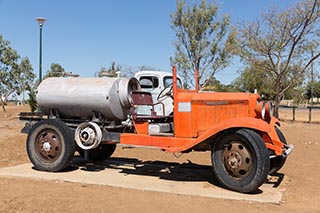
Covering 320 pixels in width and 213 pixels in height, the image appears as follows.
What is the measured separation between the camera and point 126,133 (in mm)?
7262

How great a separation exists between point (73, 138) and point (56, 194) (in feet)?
5.89

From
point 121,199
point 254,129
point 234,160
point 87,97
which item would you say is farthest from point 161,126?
point 121,199

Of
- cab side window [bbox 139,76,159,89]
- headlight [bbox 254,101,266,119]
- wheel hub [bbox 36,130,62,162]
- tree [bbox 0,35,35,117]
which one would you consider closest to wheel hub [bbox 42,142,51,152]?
wheel hub [bbox 36,130,62,162]

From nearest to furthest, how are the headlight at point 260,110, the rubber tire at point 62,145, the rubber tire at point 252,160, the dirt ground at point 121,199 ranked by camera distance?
the dirt ground at point 121,199 → the rubber tire at point 252,160 → the headlight at point 260,110 → the rubber tire at point 62,145

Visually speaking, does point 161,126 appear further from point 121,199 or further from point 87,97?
point 121,199

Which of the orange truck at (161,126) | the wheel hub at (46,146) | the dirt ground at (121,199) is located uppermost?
the orange truck at (161,126)

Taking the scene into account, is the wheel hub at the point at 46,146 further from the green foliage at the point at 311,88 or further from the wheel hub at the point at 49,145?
the green foliage at the point at 311,88

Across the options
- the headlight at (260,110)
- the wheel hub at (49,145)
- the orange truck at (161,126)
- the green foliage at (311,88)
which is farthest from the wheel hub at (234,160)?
the green foliage at (311,88)

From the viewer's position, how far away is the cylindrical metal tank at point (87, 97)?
7250 millimetres

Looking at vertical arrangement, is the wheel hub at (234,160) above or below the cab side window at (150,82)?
below

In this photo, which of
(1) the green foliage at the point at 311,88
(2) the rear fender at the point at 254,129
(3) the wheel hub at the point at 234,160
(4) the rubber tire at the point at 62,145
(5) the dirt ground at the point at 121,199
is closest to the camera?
(5) the dirt ground at the point at 121,199

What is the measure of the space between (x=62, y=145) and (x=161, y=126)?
A: 192 centimetres

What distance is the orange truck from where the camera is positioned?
6.02 metres

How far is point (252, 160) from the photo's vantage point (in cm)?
591
